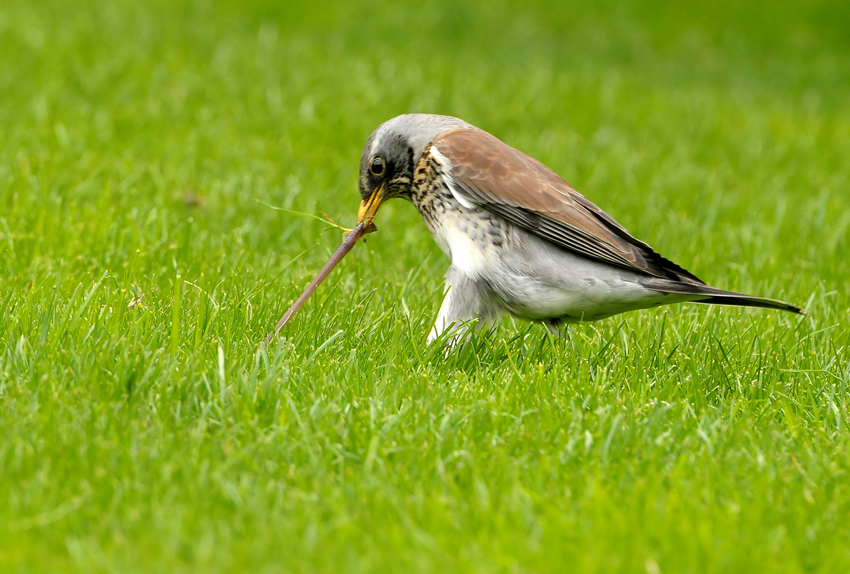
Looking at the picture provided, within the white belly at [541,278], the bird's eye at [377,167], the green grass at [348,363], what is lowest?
the green grass at [348,363]

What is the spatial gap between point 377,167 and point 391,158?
8 cm

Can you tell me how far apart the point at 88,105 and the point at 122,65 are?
119 cm

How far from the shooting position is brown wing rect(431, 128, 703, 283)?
182 inches

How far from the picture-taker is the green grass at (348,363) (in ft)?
9.64

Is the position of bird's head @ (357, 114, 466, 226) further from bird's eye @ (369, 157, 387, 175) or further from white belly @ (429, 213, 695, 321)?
white belly @ (429, 213, 695, 321)

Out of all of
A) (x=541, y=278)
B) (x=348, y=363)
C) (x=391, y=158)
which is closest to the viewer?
(x=348, y=363)

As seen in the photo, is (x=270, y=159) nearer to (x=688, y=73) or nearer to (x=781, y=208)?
(x=781, y=208)

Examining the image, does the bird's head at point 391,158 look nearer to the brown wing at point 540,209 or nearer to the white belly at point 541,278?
the brown wing at point 540,209

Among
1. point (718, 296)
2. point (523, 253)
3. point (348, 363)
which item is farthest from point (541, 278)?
point (348, 363)

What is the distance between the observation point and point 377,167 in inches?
195

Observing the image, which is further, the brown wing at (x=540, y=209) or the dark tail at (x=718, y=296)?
the brown wing at (x=540, y=209)

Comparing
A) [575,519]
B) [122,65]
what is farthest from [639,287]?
[122,65]

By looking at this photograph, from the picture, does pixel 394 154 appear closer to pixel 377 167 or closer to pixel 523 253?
pixel 377 167

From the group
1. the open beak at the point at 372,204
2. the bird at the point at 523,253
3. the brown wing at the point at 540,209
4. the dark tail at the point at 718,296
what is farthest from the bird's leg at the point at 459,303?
the dark tail at the point at 718,296
